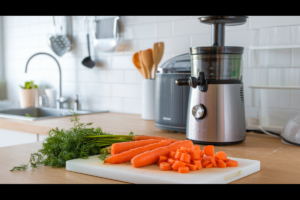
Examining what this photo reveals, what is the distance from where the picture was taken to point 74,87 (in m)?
2.51

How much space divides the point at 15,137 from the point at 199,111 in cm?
110

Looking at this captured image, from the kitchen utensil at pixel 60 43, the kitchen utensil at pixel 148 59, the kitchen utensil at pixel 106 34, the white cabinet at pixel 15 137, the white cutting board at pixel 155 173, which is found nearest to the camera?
the white cutting board at pixel 155 173

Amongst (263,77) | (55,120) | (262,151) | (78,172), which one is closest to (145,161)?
(78,172)

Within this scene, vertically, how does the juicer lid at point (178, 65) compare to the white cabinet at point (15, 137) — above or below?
above

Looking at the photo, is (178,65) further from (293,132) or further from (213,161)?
(213,161)

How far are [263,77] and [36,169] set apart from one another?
3.25 ft

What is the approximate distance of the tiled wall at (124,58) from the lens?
145 centimetres

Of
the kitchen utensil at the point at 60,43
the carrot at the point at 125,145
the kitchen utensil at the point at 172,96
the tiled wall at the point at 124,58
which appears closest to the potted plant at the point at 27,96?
the tiled wall at the point at 124,58

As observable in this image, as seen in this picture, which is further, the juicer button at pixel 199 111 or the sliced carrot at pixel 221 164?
the juicer button at pixel 199 111

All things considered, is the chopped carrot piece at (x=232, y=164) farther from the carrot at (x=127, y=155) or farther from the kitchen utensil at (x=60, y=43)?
the kitchen utensil at (x=60, y=43)

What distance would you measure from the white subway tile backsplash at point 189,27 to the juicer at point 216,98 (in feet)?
1.94

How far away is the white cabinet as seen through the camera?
172cm

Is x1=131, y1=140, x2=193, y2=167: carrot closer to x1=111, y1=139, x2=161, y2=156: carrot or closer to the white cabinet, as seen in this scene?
x1=111, y1=139, x2=161, y2=156: carrot
